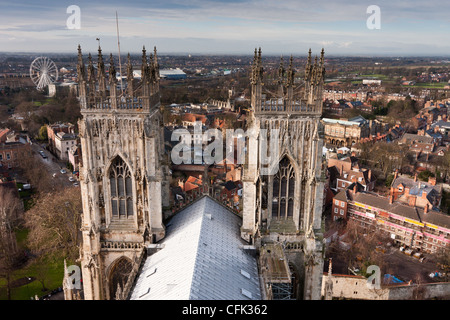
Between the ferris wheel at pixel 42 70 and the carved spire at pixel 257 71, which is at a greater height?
the ferris wheel at pixel 42 70

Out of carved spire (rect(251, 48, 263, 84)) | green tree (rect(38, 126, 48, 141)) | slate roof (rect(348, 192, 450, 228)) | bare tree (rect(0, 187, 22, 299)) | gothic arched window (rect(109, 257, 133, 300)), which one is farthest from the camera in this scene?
green tree (rect(38, 126, 48, 141))

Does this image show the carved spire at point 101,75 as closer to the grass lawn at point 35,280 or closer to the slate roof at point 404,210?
the grass lawn at point 35,280

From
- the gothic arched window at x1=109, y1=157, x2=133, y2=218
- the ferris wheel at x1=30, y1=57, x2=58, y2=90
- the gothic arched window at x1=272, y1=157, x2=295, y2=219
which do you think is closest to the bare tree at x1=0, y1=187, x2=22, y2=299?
the gothic arched window at x1=109, y1=157, x2=133, y2=218

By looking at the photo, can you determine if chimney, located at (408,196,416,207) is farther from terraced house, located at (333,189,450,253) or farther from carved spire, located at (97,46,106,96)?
carved spire, located at (97,46,106,96)

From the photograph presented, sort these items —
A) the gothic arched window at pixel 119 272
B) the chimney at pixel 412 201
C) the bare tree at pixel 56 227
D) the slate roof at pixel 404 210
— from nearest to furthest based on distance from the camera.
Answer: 1. the gothic arched window at pixel 119 272
2. the bare tree at pixel 56 227
3. the slate roof at pixel 404 210
4. the chimney at pixel 412 201

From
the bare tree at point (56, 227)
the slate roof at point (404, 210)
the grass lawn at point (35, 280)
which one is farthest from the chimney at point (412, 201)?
the grass lawn at point (35, 280)
